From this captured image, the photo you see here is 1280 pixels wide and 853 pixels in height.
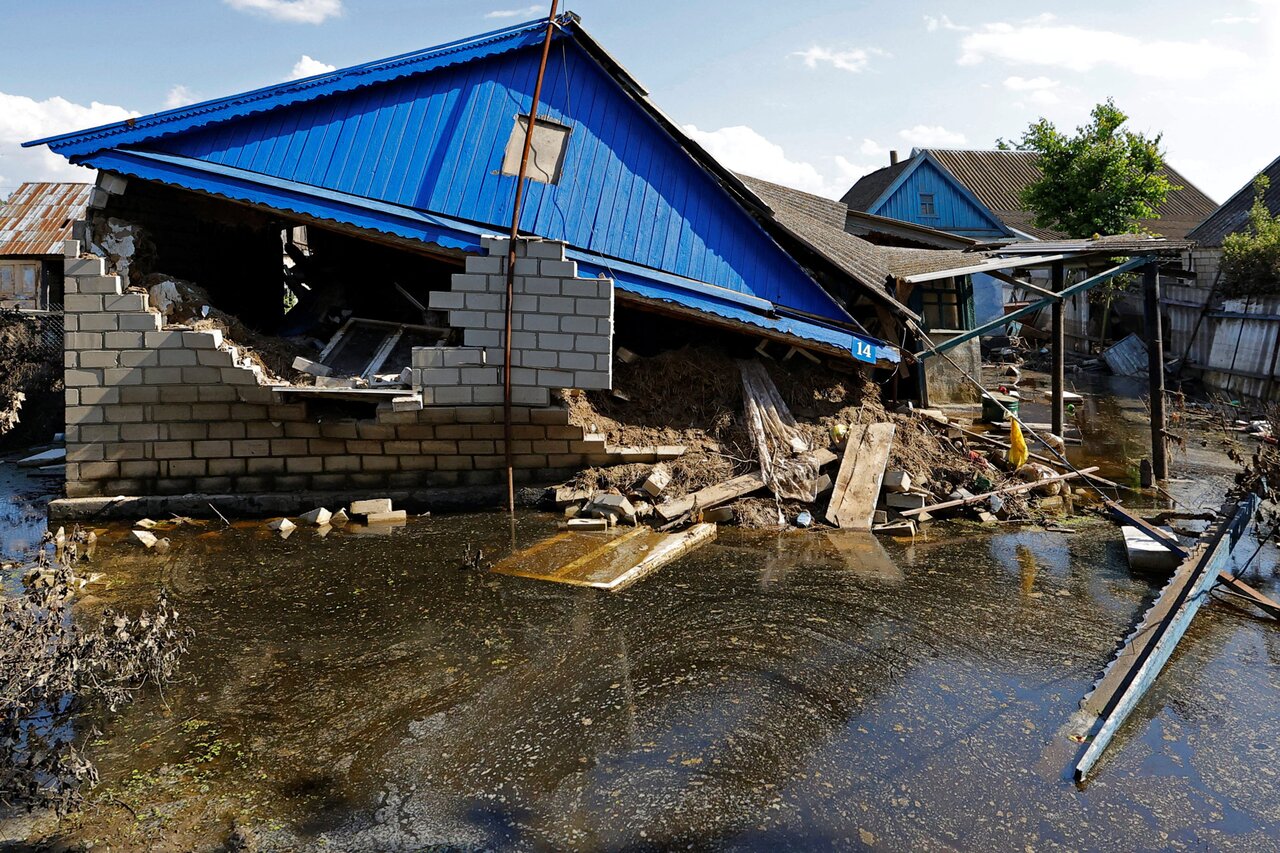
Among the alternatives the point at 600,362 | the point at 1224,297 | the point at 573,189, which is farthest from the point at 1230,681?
the point at 1224,297

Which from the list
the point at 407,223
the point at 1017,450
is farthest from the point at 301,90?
the point at 1017,450

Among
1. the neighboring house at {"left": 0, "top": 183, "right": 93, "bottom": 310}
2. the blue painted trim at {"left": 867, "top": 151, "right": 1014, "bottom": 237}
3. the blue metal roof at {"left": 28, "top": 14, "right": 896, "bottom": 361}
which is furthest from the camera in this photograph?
the blue painted trim at {"left": 867, "top": 151, "right": 1014, "bottom": 237}

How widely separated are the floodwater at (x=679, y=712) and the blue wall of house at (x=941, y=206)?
1056 inches

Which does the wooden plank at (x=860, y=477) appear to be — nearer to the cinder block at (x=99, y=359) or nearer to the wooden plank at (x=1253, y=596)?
the wooden plank at (x=1253, y=596)

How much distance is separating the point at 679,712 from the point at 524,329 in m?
5.20

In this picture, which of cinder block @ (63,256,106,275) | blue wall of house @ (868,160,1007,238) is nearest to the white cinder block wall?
cinder block @ (63,256,106,275)

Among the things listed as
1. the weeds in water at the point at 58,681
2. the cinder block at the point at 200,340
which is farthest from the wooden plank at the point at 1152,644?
the cinder block at the point at 200,340

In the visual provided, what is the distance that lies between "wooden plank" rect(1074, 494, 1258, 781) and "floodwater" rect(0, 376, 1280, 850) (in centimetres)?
14

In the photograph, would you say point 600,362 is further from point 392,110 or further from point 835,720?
point 835,720

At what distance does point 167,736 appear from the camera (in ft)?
16.5

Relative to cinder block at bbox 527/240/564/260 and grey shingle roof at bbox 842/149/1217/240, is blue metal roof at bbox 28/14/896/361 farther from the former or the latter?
grey shingle roof at bbox 842/149/1217/240

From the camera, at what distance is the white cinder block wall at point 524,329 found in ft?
31.0

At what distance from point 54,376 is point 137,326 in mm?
6488

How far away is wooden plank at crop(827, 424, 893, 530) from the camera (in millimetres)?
9484
